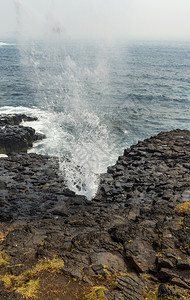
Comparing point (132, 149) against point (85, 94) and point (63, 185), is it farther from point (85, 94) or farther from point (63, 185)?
point (85, 94)

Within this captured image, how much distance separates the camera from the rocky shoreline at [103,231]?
8.73 meters

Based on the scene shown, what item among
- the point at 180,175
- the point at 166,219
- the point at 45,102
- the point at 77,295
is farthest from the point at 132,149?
the point at 45,102

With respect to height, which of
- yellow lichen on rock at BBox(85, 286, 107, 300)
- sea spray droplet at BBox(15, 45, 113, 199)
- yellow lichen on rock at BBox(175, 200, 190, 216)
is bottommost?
sea spray droplet at BBox(15, 45, 113, 199)

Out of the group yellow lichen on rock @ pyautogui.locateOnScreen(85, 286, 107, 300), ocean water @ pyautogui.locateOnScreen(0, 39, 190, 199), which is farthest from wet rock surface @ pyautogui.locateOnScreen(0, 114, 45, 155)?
yellow lichen on rock @ pyautogui.locateOnScreen(85, 286, 107, 300)

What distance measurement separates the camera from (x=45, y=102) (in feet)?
170

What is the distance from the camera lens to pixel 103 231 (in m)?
12.5

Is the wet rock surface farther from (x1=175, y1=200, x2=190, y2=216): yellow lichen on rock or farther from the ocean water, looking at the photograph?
(x1=175, y1=200, x2=190, y2=216): yellow lichen on rock

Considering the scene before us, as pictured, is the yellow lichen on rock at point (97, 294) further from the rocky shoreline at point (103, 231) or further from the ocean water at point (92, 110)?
the ocean water at point (92, 110)

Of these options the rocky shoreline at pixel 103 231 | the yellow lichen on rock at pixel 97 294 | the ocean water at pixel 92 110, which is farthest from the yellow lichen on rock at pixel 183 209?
the ocean water at pixel 92 110

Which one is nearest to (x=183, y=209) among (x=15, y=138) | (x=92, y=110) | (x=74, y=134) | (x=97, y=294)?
(x=97, y=294)

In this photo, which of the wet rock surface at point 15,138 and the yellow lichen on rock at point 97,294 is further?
the wet rock surface at point 15,138

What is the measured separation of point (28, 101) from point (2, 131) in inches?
898

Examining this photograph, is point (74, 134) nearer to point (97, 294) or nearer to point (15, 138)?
point (15, 138)

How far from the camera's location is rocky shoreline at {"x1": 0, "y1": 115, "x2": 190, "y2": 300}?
873 cm
